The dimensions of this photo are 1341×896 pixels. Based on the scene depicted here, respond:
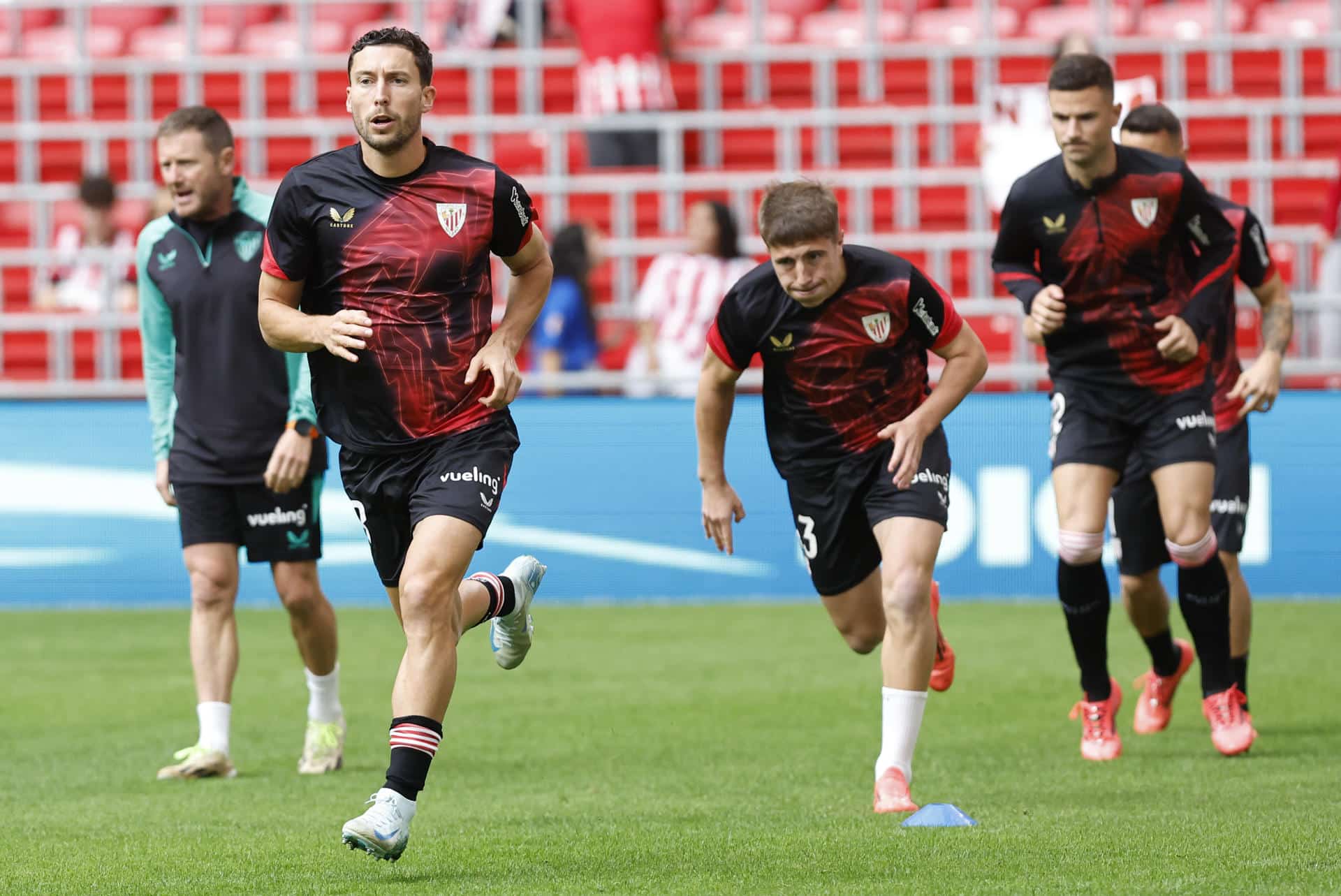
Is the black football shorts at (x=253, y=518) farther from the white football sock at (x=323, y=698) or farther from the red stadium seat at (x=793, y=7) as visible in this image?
the red stadium seat at (x=793, y=7)

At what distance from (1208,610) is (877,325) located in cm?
199

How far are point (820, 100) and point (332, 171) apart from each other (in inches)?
459

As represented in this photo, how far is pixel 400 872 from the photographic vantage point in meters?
5.43

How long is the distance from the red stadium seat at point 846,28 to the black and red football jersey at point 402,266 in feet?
42.2

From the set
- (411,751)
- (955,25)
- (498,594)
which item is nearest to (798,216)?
(498,594)

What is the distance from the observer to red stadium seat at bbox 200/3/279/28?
1962cm

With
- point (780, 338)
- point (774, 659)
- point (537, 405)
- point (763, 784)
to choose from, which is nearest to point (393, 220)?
point (780, 338)

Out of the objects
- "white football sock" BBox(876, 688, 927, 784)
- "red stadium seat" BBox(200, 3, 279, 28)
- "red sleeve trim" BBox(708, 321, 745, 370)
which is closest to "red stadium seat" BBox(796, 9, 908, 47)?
"red stadium seat" BBox(200, 3, 279, 28)

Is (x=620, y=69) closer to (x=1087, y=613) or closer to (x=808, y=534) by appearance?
(x=1087, y=613)

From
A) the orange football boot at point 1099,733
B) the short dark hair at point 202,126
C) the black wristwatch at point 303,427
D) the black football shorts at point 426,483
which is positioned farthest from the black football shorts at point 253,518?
the orange football boot at point 1099,733

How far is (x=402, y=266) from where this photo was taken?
583 cm

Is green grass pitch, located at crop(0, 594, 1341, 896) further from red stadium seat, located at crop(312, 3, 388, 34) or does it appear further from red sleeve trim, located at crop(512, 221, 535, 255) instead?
red stadium seat, located at crop(312, 3, 388, 34)

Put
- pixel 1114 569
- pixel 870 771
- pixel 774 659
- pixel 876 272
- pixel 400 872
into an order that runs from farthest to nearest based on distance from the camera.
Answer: pixel 1114 569
pixel 774 659
pixel 870 771
pixel 876 272
pixel 400 872

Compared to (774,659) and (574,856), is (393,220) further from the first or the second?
(774,659)
